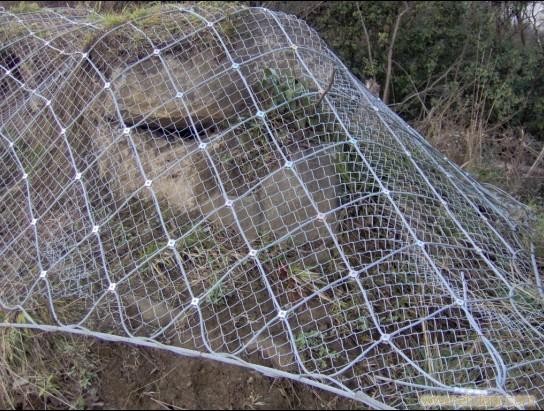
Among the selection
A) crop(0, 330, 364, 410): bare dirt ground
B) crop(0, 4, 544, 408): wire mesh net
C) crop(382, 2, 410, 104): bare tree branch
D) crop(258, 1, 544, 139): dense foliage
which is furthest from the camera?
crop(382, 2, 410, 104): bare tree branch

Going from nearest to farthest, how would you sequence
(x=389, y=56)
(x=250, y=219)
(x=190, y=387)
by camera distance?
(x=190, y=387)
(x=250, y=219)
(x=389, y=56)

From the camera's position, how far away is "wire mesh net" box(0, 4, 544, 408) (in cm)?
205

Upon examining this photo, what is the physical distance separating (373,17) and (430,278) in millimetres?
2814

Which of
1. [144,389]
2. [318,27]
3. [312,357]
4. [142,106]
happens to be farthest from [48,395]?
[318,27]

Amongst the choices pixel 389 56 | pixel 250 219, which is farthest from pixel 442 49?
pixel 250 219

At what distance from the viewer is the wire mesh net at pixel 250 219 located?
2047 millimetres

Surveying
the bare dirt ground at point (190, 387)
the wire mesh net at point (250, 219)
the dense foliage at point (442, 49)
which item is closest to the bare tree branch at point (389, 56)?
the dense foliage at point (442, 49)

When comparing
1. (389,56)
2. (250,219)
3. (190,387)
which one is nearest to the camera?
(190,387)

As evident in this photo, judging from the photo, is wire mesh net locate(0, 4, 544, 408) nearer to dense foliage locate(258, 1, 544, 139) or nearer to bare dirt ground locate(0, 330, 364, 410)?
bare dirt ground locate(0, 330, 364, 410)

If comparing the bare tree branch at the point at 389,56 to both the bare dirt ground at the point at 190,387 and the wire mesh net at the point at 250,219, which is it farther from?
the bare dirt ground at the point at 190,387

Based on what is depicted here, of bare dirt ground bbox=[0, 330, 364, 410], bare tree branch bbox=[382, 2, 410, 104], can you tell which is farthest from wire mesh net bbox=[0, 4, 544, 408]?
bare tree branch bbox=[382, 2, 410, 104]

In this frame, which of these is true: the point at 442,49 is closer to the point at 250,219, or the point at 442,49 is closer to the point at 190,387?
the point at 250,219

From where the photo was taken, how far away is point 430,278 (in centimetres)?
220

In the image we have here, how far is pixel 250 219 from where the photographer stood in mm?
2350
